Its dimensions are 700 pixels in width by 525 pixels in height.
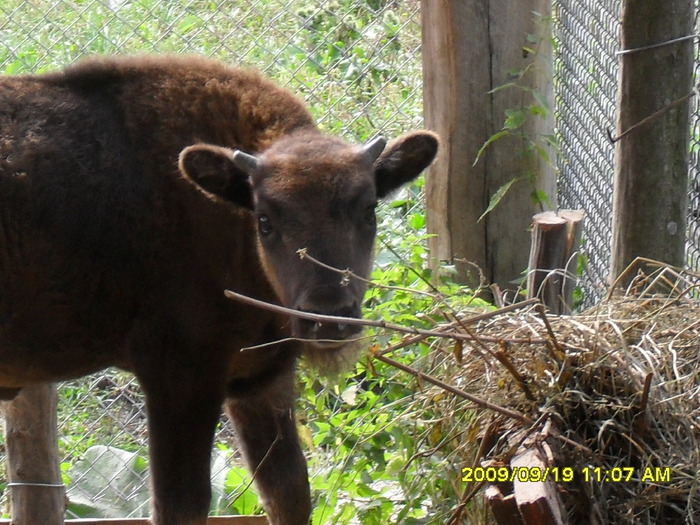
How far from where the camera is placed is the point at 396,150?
4.43 metres

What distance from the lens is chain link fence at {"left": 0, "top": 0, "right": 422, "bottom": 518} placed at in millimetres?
6078

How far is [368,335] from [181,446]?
1.38m

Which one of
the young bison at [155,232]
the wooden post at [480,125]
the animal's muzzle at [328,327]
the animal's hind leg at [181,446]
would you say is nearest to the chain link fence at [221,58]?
the animal's hind leg at [181,446]

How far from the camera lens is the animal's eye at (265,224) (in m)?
4.11

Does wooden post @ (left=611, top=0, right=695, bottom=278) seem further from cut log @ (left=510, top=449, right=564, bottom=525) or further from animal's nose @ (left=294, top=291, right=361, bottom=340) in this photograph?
cut log @ (left=510, top=449, right=564, bottom=525)

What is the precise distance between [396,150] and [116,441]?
3282mm

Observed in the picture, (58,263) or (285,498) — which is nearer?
(58,263)

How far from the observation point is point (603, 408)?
9.59ft

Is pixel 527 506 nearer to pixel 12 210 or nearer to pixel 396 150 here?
pixel 396 150

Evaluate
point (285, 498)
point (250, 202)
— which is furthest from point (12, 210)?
point (285, 498)

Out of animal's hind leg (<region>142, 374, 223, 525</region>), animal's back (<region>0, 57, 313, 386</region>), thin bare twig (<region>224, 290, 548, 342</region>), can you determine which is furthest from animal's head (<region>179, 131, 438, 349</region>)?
thin bare twig (<region>224, 290, 548, 342</region>)

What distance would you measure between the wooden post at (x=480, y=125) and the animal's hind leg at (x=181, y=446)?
1654mm

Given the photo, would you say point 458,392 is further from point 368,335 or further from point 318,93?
point 318,93
